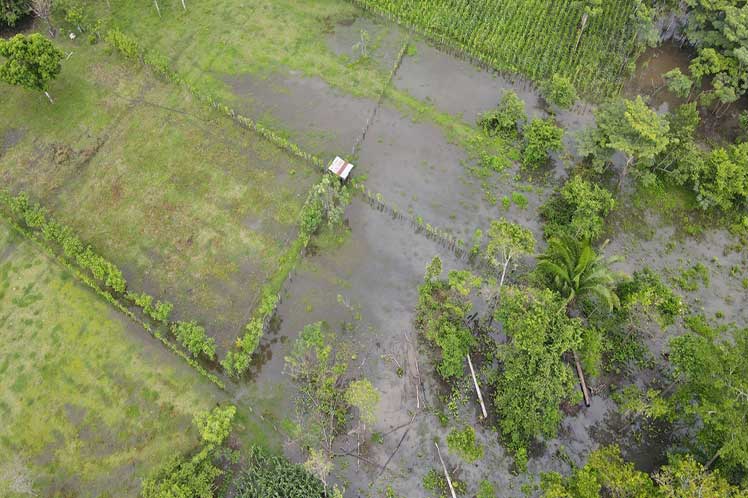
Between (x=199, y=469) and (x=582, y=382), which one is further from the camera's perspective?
(x=582, y=382)

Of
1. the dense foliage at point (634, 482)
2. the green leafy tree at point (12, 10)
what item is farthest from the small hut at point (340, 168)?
the green leafy tree at point (12, 10)

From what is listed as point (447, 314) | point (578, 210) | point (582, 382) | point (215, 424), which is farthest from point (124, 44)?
point (582, 382)

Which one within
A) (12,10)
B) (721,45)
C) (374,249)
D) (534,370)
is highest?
(721,45)

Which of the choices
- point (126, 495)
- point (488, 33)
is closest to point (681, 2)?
point (488, 33)

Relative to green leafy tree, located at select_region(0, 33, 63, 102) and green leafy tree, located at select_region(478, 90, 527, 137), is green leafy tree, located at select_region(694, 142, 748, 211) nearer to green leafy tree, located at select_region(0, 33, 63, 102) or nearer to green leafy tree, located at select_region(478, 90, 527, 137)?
green leafy tree, located at select_region(478, 90, 527, 137)

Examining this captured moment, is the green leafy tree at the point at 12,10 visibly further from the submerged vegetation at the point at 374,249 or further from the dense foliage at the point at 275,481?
the dense foliage at the point at 275,481

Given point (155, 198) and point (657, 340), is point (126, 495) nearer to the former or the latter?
point (155, 198)

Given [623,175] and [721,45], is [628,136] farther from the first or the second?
[721,45]
